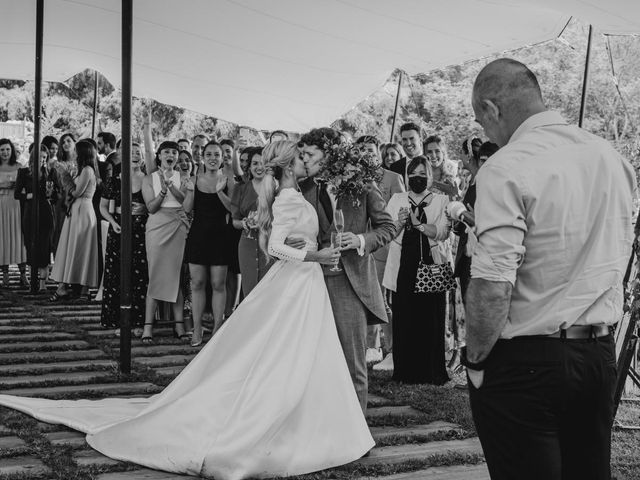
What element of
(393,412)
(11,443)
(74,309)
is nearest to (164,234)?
(74,309)

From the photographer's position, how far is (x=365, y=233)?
536 centimetres

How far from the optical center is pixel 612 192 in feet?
8.77

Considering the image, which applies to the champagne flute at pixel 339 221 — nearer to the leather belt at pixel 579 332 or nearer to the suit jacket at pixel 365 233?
the suit jacket at pixel 365 233

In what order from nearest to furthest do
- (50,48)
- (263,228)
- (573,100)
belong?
1. (263,228)
2. (50,48)
3. (573,100)

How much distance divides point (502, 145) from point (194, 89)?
1086 cm

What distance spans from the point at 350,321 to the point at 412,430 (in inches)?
41.0

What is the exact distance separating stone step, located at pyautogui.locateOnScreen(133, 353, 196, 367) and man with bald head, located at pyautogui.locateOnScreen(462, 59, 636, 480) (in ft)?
18.0

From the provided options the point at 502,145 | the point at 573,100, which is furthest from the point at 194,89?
the point at 573,100

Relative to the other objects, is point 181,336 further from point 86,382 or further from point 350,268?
point 350,268

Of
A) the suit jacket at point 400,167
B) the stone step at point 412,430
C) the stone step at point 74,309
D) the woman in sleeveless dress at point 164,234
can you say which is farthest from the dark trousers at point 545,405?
the stone step at point 74,309

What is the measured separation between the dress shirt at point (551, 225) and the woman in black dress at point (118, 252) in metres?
7.06

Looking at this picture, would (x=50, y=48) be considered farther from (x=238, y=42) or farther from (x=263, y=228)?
(x=263, y=228)

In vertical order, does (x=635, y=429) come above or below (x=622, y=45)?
below

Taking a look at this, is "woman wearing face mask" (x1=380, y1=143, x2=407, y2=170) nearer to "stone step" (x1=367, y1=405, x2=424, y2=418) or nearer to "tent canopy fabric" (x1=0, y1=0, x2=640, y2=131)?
"tent canopy fabric" (x1=0, y1=0, x2=640, y2=131)
